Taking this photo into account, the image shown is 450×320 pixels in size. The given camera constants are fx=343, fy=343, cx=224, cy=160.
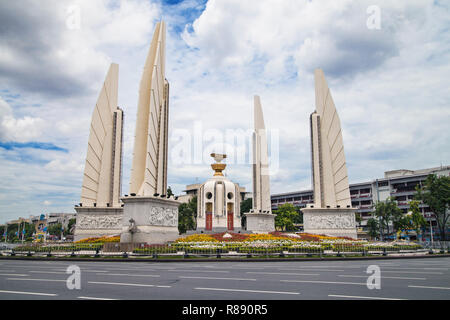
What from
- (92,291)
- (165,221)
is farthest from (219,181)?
(92,291)

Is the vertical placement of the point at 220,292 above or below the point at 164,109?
below

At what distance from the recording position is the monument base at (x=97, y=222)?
33594 millimetres

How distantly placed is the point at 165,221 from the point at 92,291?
729 inches

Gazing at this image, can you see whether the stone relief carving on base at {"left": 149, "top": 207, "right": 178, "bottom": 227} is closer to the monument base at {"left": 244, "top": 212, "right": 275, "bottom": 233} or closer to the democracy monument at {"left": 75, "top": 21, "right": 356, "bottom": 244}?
the democracy monument at {"left": 75, "top": 21, "right": 356, "bottom": 244}

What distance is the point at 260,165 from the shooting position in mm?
42375

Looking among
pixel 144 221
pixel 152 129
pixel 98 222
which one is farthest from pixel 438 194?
pixel 98 222

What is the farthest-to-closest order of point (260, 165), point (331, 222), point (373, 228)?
point (373, 228)
point (260, 165)
point (331, 222)

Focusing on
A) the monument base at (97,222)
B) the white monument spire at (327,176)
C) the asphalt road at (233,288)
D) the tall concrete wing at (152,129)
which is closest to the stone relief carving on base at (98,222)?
the monument base at (97,222)

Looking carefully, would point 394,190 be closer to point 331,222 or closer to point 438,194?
point 438,194

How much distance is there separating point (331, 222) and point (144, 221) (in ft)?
67.5

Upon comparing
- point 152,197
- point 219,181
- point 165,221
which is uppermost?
point 219,181

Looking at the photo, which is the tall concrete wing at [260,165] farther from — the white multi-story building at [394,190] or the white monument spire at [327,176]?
the white multi-story building at [394,190]
